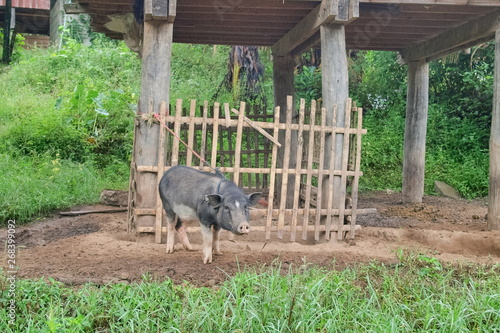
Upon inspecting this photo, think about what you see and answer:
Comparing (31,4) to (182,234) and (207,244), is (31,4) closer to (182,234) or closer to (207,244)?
(182,234)

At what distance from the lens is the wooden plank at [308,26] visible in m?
6.83

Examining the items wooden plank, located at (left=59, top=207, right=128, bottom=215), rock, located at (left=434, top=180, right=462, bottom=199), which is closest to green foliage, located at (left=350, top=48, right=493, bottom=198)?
rock, located at (left=434, top=180, right=462, bottom=199)

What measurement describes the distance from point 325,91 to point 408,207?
157 inches

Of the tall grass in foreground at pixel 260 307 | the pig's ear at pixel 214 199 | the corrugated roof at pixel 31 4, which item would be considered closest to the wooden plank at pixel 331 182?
the pig's ear at pixel 214 199

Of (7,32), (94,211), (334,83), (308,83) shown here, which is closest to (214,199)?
(334,83)

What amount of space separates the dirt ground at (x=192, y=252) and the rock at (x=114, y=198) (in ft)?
1.34

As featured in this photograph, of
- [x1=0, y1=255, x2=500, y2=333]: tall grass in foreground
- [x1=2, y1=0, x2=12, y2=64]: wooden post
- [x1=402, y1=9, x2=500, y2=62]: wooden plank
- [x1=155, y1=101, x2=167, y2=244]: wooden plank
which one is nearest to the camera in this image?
[x1=0, y1=255, x2=500, y2=333]: tall grass in foreground

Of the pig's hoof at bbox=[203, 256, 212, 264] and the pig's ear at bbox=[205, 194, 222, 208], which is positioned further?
the pig's hoof at bbox=[203, 256, 212, 264]

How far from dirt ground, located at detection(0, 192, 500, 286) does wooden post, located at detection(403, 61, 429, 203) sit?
164 cm

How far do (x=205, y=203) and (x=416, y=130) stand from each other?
6.50 meters

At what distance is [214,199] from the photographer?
5.11 metres

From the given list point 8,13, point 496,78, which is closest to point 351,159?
point 496,78

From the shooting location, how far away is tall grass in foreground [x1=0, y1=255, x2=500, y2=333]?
364 cm

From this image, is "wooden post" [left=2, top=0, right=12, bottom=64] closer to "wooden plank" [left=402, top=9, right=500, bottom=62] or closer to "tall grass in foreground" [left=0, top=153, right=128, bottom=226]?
"tall grass in foreground" [left=0, top=153, right=128, bottom=226]
